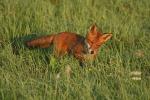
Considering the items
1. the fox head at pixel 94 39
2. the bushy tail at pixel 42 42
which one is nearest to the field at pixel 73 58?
the bushy tail at pixel 42 42

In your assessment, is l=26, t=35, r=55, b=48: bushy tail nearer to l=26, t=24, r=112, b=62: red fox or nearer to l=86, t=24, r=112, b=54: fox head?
l=26, t=24, r=112, b=62: red fox

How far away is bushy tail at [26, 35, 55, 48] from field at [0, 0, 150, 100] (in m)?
0.07

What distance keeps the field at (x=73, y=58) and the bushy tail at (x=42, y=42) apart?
73mm

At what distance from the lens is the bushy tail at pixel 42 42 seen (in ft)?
20.3

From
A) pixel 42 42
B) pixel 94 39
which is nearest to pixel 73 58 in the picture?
pixel 94 39

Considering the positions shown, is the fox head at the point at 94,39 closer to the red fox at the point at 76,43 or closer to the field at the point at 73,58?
the red fox at the point at 76,43

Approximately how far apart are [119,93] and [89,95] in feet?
1.17

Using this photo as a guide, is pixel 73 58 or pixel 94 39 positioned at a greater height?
pixel 94 39

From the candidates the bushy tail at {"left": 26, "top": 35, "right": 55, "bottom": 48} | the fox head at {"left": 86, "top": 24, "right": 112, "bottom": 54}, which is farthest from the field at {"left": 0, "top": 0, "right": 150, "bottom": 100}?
the fox head at {"left": 86, "top": 24, "right": 112, "bottom": 54}

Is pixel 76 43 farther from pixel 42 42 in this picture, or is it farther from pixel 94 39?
pixel 42 42

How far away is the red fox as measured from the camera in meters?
5.55

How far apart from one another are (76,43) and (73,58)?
196 millimetres

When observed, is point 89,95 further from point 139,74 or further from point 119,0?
A: point 119,0

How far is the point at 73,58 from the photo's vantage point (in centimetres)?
579
